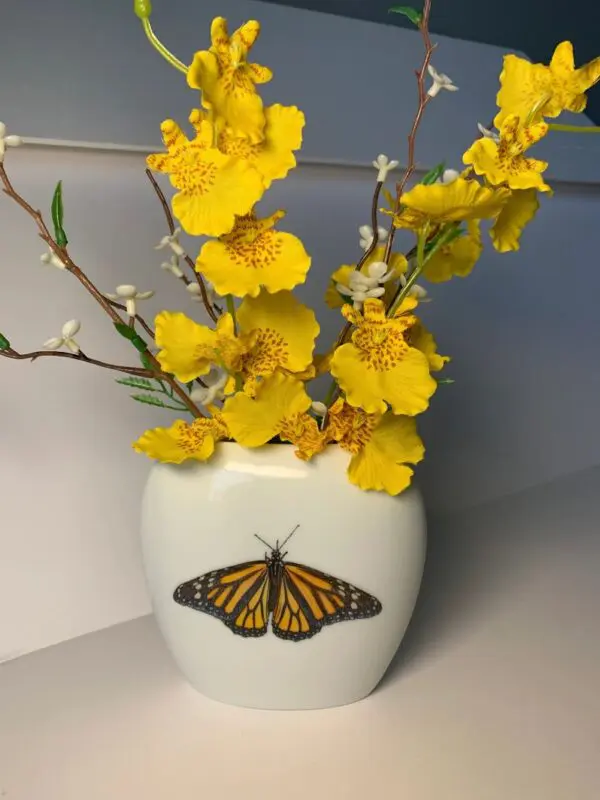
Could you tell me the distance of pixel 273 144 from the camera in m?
0.59

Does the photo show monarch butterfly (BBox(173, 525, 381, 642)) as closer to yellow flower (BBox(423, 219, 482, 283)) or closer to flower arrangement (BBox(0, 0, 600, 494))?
flower arrangement (BBox(0, 0, 600, 494))

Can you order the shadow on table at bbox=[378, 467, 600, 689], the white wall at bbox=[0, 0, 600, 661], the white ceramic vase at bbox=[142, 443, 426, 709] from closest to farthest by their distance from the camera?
the white ceramic vase at bbox=[142, 443, 426, 709]
the white wall at bbox=[0, 0, 600, 661]
the shadow on table at bbox=[378, 467, 600, 689]

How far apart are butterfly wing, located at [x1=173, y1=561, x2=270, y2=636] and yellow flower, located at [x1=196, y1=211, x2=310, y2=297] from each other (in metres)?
0.23

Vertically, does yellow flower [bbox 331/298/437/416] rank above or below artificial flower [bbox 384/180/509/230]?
below

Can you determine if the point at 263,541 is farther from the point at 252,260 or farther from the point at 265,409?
the point at 252,260

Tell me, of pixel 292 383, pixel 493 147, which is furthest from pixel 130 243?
pixel 493 147

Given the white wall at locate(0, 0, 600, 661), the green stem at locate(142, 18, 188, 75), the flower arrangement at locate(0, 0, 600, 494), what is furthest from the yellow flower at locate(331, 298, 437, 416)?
the white wall at locate(0, 0, 600, 661)

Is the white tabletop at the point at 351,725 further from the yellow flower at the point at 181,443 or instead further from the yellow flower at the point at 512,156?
the yellow flower at the point at 512,156

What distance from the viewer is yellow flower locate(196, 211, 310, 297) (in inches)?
22.6

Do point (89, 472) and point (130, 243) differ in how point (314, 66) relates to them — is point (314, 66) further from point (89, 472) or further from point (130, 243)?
point (89, 472)

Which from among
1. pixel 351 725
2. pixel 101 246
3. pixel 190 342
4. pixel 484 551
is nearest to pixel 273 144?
pixel 190 342

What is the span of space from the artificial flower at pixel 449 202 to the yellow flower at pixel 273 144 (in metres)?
0.09

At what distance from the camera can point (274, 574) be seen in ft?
2.14

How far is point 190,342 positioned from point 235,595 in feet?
0.69
